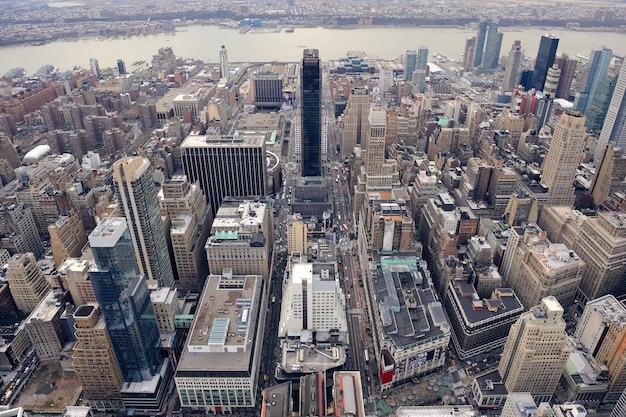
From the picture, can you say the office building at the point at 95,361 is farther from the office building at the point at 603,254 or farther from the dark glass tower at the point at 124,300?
the office building at the point at 603,254

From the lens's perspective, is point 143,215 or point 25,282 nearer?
point 143,215

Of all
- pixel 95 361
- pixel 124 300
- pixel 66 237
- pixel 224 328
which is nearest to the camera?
pixel 124 300

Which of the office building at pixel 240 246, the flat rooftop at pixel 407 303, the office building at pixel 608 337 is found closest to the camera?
the office building at pixel 608 337

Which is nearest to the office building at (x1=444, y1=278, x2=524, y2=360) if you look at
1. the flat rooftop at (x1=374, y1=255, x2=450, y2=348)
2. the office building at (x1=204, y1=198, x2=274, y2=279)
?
the flat rooftop at (x1=374, y1=255, x2=450, y2=348)

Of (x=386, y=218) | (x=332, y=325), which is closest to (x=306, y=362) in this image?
(x=332, y=325)

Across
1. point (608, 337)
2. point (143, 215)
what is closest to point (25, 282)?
point (143, 215)

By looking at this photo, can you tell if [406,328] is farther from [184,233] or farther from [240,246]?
[184,233]

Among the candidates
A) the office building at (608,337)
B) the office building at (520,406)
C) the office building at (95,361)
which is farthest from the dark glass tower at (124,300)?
the office building at (608,337)

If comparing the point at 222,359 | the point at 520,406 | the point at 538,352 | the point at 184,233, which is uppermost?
the point at 184,233
